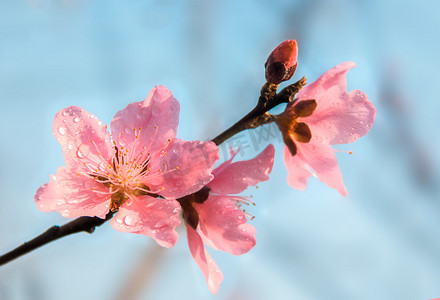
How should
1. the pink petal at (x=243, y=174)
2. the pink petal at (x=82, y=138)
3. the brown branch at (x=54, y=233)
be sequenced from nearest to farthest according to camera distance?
the brown branch at (x=54, y=233) < the pink petal at (x=82, y=138) < the pink petal at (x=243, y=174)

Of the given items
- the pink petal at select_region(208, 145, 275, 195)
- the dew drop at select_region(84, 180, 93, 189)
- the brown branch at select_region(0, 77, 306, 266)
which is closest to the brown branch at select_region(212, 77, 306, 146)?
the brown branch at select_region(0, 77, 306, 266)

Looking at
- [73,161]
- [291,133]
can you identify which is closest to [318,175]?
[291,133]

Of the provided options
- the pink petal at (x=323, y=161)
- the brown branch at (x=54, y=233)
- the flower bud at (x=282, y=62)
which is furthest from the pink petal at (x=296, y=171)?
the brown branch at (x=54, y=233)

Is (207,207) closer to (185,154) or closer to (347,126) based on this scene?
(185,154)

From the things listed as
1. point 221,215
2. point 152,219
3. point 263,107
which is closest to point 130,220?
point 152,219

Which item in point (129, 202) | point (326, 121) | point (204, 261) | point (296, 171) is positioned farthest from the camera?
point (296, 171)

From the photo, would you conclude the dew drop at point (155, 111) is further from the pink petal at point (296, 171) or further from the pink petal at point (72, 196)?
the pink petal at point (296, 171)

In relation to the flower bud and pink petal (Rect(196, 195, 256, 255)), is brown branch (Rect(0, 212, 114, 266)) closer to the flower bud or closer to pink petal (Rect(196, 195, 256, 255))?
pink petal (Rect(196, 195, 256, 255))

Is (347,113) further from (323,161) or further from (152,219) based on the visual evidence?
(152,219)
